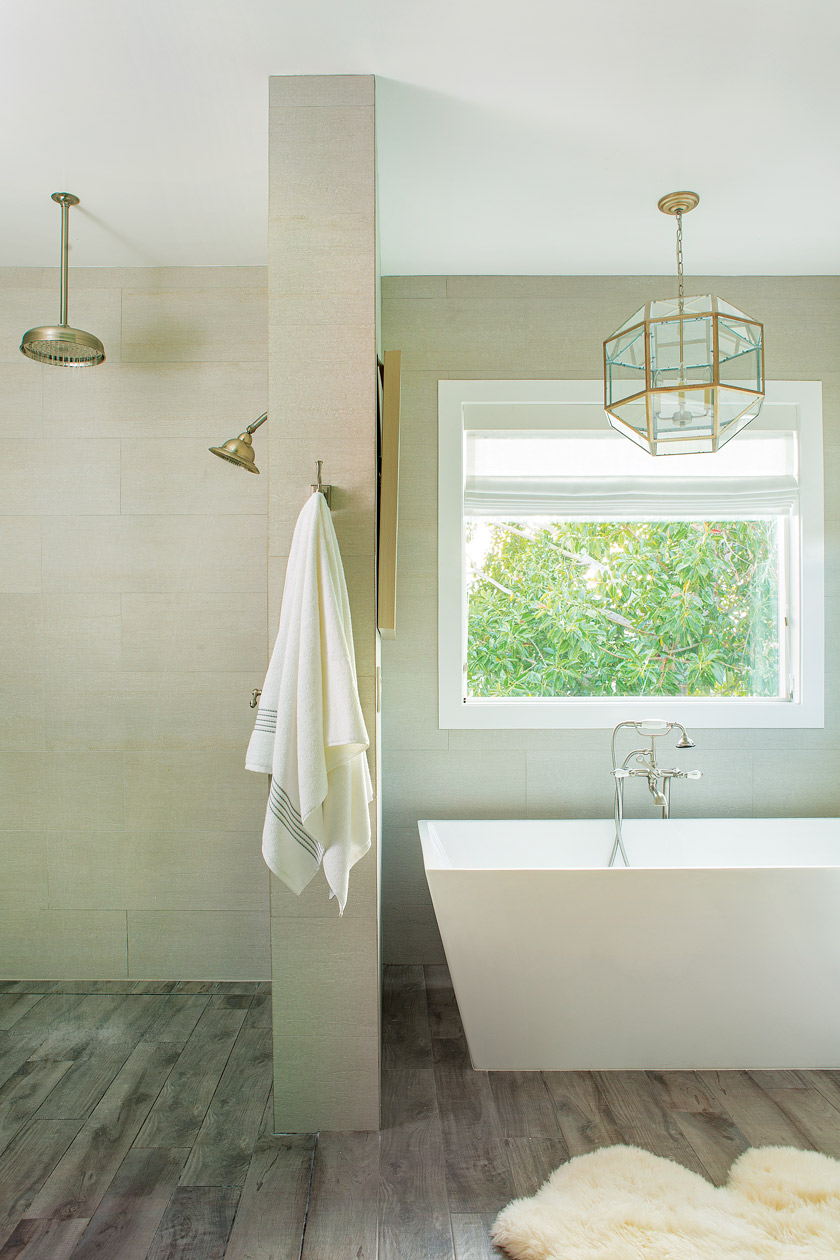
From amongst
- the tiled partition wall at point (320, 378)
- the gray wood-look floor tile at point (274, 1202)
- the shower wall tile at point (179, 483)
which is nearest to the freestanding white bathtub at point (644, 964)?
the tiled partition wall at point (320, 378)

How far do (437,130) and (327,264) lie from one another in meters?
0.60

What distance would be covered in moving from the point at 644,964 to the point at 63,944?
2.16 metres

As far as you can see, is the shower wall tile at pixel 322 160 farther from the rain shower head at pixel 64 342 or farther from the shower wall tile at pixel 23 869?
the shower wall tile at pixel 23 869

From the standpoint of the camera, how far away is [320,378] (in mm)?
1997

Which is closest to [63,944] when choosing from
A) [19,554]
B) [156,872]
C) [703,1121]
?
[156,872]

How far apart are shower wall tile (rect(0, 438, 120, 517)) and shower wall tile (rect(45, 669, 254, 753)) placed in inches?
25.8

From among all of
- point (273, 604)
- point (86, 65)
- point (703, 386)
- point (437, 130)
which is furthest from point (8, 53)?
point (703, 386)

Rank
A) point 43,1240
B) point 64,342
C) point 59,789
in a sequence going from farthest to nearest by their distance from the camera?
1. point 59,789
2. point 64,342
3. point 43,1240

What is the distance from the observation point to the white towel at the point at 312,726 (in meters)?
1.81

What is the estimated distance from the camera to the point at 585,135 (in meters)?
2.24

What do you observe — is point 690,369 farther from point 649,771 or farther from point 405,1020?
point 405,1020

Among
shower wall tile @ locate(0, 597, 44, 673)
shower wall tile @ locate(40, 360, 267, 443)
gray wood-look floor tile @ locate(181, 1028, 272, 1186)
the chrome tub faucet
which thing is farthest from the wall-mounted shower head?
gray wood-look floor tile @ locate(181, 1028, 272, 1186)

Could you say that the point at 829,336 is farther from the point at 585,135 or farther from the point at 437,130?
the point at 437,130

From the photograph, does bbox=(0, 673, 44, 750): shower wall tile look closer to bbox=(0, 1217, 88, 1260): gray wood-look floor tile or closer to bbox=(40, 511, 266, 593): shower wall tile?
bbox=(40, 511, 266, 593): shower wall tile
